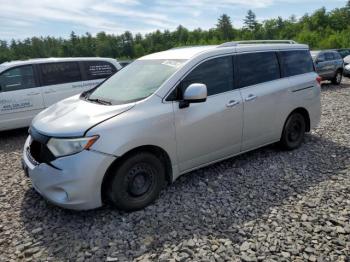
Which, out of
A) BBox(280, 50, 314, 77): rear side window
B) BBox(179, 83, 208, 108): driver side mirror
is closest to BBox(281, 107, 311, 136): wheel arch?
BBox(280, 50, 314, 77): rear side window

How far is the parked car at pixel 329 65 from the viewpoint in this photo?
1356cm

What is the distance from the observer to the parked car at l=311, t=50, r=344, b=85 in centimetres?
1356

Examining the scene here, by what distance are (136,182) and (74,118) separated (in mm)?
992

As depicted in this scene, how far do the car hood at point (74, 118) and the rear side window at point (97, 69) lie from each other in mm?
4263

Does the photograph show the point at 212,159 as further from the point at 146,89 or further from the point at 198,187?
the point at 146,89

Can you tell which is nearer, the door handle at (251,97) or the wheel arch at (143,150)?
the wheel arch at (143,150)

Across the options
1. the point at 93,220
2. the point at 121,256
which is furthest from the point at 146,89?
the point at 121,256

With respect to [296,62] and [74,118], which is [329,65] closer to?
[296,62]

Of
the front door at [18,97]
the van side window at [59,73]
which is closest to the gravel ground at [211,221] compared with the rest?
the front door at [18,97]

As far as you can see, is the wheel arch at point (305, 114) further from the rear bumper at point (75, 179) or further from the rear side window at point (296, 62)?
the rear bumper at point (75, 179)

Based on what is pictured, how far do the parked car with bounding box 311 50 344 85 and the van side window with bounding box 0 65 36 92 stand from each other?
37.3 ft

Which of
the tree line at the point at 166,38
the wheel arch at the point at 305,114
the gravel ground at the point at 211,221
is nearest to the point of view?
the gravel ground at the point at 211,221

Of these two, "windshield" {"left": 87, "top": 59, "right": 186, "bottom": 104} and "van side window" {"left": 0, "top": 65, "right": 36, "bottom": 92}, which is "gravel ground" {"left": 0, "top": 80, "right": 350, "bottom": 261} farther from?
"van side window" {"left": 0, "top": 65, "right": 36, "bottom": 92}

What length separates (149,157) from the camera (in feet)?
11.5
